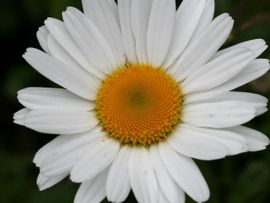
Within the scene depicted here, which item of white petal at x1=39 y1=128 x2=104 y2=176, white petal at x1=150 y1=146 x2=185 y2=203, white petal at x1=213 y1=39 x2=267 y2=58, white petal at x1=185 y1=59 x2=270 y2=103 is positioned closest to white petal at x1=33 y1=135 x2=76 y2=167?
white petal at x1=39 y1=128 x2=104 y2=176

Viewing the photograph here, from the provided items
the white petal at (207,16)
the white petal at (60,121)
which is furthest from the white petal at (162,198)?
the white petal at (207,16)

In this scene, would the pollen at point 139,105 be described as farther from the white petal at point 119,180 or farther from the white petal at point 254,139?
the white petal at point 254,139

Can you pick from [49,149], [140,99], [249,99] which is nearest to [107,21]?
[140,99]

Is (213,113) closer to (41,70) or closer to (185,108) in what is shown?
(185,108)

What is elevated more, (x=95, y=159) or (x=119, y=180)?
(x=95, y=159)

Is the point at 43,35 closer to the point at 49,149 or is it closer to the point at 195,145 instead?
the point at 49,149

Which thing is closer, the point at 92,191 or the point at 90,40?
the point at 92,191
